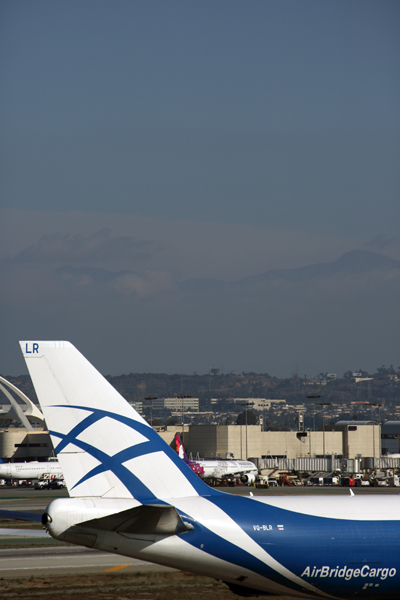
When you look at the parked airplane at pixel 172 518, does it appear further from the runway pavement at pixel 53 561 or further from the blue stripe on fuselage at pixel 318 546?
the runway pavement at pixel 53 561

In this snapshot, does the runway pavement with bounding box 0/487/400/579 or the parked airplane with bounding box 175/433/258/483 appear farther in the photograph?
the parked airplane with bounding box 175/433/258/483

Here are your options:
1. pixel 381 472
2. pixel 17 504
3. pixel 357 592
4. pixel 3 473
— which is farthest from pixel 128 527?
pixel 381 472

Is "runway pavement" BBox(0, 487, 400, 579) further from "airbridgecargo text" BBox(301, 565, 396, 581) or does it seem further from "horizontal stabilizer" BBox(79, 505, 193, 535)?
"airbridgecargo text" BBox(301, 565, 396, 581)

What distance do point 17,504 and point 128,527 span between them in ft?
247

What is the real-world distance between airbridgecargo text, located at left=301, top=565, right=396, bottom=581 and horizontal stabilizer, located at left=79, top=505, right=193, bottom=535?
455 cm

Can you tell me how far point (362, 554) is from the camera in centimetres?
2297

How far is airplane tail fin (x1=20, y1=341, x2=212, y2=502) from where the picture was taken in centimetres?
2169

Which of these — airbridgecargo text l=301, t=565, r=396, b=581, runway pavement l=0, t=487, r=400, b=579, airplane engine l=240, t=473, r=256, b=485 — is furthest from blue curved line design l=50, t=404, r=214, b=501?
airplane engine l=240, t=473, r=256, b=485

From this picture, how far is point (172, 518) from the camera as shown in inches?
820

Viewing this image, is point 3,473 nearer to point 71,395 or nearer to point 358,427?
point 358,427

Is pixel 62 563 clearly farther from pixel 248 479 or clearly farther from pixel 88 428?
pixel 248 479

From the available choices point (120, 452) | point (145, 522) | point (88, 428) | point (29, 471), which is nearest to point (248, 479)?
point (29, 471)

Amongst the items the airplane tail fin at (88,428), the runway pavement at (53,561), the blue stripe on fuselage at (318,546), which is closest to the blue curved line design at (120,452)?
the airplane tail fin at (88,428)

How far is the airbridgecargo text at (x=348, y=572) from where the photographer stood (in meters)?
22.4
